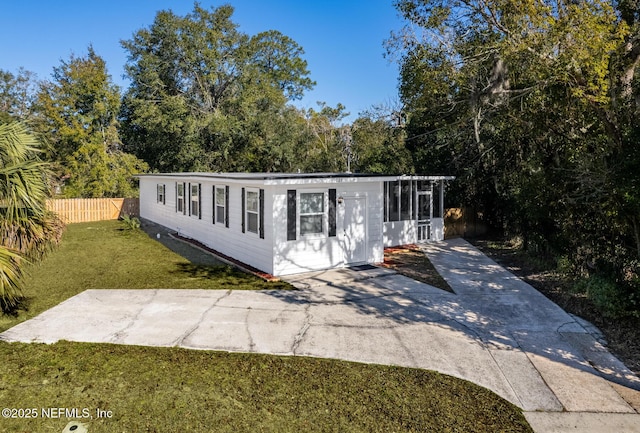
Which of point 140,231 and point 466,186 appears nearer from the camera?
point 466,186

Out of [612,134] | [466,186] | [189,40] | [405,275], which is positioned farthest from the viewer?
[189,40]

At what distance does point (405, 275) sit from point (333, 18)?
802 inches

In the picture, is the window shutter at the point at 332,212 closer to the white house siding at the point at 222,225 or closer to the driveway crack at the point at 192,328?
the white house siding at the point at 222,225

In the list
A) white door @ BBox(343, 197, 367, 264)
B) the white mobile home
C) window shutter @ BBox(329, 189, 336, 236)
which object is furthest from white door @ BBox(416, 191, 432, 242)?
window shutter @ BBox(329, 189, 336, 236)

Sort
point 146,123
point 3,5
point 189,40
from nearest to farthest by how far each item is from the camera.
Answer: point 3,5
point 146,123
point 189,40

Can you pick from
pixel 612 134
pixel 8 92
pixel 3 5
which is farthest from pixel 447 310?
pixel 8 92

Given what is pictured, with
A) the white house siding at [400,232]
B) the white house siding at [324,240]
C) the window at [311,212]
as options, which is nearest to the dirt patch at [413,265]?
the white house siding at [400,232]

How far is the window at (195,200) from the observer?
50.6 ft

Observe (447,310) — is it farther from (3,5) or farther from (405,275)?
(3,5)

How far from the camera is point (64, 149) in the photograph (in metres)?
25.8

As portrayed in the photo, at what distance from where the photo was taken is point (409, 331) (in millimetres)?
6648

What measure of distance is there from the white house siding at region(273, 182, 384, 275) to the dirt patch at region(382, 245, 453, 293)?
67 cm

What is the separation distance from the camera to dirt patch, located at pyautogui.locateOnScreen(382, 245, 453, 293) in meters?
9.98

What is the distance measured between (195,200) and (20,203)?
32.1ft
